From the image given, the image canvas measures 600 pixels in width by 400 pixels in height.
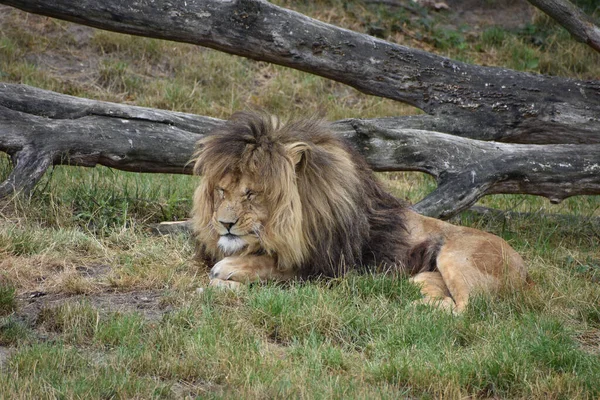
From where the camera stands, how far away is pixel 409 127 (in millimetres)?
8070

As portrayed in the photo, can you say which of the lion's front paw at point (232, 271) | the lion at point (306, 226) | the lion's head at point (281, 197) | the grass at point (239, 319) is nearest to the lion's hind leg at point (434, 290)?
the lion at point (306, 226)

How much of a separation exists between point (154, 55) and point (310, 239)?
22.8 ft

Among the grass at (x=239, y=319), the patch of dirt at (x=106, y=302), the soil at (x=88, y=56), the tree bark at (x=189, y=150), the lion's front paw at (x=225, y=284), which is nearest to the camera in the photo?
the grass at (x=239, y=319)

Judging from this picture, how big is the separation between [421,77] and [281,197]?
267cm

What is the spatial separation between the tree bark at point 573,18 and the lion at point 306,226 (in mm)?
2744

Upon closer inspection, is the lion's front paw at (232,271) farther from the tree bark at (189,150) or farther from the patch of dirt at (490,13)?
the patch of dirt at (490,13)

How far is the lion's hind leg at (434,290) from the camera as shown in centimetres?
591

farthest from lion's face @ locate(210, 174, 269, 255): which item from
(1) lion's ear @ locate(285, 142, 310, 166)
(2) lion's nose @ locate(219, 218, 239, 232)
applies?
(1) lion's ear @ locate(285, 142, 310, 166)

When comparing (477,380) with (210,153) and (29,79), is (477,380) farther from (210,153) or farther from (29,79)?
(29,79)

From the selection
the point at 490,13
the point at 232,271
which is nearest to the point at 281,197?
the point at 232,271

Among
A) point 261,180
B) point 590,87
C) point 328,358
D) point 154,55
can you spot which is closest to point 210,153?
point 261,180

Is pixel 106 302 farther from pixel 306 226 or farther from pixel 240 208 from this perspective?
pixel 306 226

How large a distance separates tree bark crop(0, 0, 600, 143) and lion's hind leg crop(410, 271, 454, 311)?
2.10 metres

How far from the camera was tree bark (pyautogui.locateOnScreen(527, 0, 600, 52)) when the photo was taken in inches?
322
